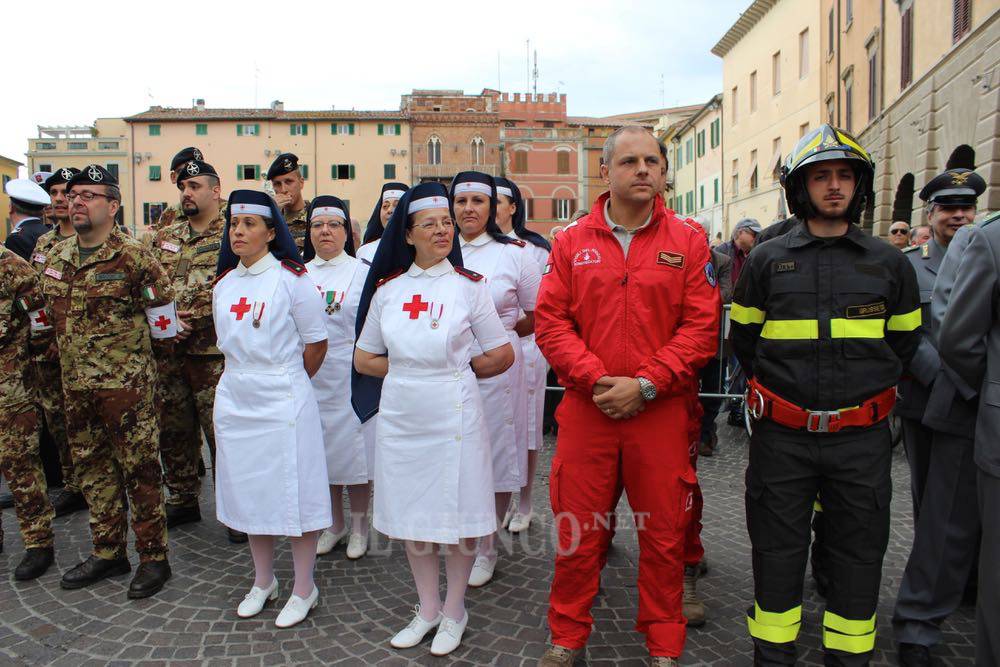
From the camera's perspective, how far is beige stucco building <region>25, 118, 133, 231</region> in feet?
181

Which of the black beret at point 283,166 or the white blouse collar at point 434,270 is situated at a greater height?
the black beret at point 283,166

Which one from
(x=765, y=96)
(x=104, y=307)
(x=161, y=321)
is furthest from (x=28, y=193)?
(x=765, y=96)

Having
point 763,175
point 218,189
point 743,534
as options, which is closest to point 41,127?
point 763,175

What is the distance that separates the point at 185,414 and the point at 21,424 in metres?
1.09

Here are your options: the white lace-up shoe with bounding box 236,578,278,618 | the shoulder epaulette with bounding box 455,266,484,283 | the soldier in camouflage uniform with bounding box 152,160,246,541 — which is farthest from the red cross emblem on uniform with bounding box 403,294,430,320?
the soldier in camouflage uniform with bounding box 152,160,246,541

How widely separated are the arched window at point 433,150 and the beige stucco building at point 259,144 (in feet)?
11.2

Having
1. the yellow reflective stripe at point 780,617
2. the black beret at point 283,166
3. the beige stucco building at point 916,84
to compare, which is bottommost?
the yellow reflective stripe at point 780,617

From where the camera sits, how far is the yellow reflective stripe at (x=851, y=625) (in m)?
3.13

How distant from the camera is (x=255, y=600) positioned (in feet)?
13.5

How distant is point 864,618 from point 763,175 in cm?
3200

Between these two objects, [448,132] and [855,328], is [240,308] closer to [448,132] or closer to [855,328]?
[855,328]

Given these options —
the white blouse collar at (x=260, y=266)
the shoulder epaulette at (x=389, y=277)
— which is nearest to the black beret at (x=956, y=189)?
the shoulder epaulette at (x=389, y=277)

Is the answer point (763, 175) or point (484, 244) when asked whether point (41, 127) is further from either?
point (484, 244)

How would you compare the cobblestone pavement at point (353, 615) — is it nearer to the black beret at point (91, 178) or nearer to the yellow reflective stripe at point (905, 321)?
the yellow reflective stripe at point (905, 321)
